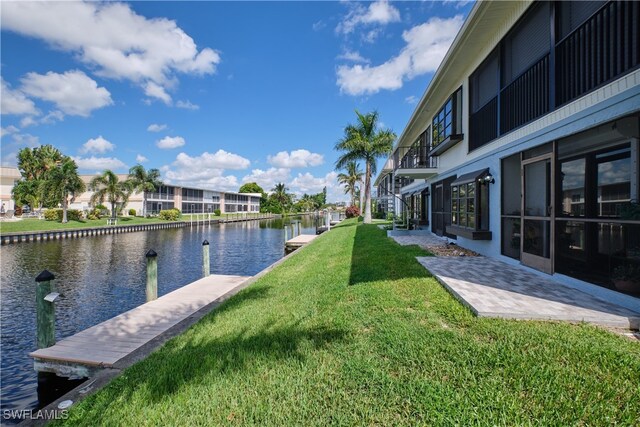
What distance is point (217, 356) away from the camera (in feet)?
12.5

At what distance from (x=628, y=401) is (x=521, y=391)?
75cm

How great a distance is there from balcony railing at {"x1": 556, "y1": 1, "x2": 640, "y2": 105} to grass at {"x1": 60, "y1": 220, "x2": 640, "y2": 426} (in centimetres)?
392

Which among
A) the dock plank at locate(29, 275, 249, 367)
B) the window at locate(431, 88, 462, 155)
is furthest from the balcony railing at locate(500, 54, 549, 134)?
the dock plank at locate(29, 275, 249, 367)

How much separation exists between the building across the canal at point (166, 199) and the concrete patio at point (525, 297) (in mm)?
52325

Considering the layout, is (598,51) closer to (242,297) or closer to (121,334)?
(242,297)

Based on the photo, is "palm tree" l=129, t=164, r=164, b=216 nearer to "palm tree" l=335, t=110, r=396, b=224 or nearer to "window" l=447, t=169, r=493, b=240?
"palm tree" l=335, t=110, r=396, b=224

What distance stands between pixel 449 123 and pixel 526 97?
217 inches

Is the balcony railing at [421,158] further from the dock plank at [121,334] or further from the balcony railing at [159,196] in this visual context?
the balcony railing at [159,196]

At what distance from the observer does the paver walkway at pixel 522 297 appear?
391 cm

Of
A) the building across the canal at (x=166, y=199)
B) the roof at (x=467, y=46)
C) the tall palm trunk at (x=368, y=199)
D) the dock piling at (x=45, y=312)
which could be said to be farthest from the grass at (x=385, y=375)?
the building across the canal at (x=166, y=199)

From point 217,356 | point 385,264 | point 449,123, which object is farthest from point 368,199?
point 217,356

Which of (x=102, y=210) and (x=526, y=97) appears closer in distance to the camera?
(x=526, y=97)

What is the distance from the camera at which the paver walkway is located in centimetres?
391

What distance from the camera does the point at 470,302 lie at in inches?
174
